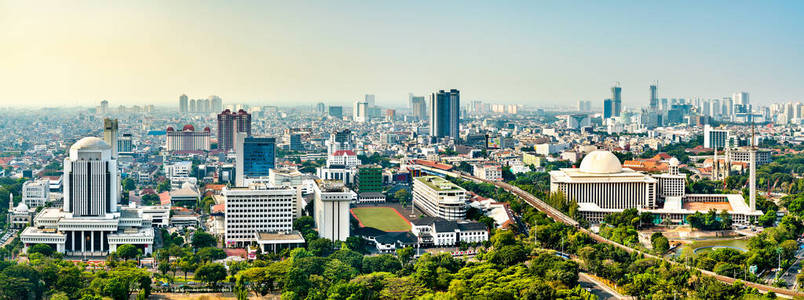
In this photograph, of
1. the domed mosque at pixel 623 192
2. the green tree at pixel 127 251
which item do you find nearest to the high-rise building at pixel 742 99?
the domed mosque at pixel 623 192

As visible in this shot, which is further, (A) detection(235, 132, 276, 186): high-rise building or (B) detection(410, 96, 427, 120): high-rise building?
(B) detection(410, 96, 427, 120): high-rise building

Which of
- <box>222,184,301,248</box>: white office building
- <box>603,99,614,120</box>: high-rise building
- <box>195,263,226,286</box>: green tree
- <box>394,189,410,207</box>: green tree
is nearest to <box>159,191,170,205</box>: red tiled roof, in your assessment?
<box>222,184,301,248</box>: white office building

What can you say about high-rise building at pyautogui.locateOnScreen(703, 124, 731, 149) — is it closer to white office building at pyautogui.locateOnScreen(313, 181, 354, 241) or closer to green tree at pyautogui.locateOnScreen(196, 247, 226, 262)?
white office building at pyautogui.locateOnScreen(313, 181, 354, 241)

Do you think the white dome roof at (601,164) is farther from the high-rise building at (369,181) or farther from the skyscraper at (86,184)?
the skyscraper at (86,184)

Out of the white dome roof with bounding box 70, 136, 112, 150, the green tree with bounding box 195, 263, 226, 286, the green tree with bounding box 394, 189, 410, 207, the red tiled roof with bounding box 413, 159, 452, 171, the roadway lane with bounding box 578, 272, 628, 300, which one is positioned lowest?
the roadway lane with bounding box 578, 272, 628, 300

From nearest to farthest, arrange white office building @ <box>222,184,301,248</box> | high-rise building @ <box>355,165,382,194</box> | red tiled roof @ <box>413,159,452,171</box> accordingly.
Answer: white office building @ <box>222,184,301,248</box> < high-rise building @ <box>355,165,382,194</box> < red tiled roof @ <box>413,159,452,171</box>

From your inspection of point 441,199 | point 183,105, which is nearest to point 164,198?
point 441,199

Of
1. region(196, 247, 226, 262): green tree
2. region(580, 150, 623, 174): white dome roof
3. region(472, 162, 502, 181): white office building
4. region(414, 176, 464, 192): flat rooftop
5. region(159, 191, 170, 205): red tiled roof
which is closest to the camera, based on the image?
region(196, 247, 226, 262): green tree

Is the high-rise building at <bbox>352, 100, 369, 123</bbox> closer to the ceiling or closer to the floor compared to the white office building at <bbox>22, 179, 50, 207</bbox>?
closer to the ceiling

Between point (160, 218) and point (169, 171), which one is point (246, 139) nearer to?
point (169, 171)
